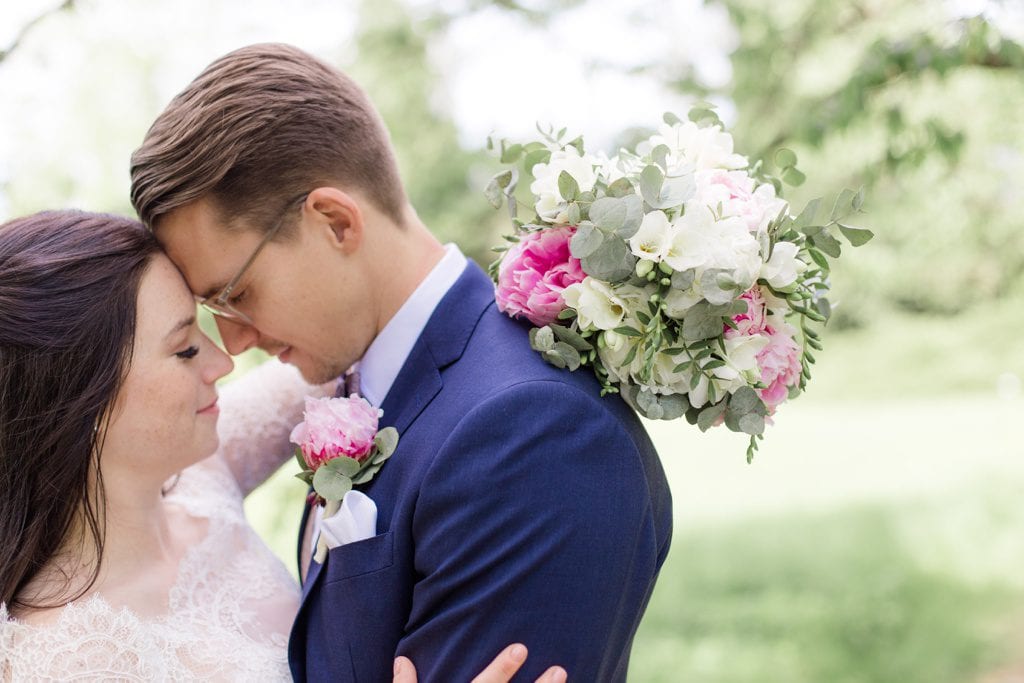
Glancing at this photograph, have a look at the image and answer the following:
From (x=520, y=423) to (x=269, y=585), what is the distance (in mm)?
1157

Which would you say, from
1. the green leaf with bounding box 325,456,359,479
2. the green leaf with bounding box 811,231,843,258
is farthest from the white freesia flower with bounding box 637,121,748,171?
the green leaf with bounding box 325,456,359,479

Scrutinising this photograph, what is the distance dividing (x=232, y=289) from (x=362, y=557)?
0.80 metres

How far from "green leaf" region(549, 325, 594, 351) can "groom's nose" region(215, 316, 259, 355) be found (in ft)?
3.14

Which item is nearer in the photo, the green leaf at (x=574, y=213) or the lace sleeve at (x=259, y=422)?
the green leaf at (x=574, y=213)

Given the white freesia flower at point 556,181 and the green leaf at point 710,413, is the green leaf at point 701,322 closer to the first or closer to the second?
the green leaf at point 710,413

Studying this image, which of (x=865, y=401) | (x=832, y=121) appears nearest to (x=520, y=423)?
(x=832, y=121)

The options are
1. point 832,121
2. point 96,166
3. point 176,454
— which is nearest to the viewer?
point 176,454

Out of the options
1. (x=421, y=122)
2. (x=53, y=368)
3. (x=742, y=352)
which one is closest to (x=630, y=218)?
(x=742, y=352)

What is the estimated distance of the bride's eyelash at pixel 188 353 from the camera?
253 cm

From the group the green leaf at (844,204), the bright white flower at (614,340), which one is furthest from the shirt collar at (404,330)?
the green leaf at (844,204)

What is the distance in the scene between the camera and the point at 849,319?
74.2 ft

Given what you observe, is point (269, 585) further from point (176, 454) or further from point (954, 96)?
point (954, 96)

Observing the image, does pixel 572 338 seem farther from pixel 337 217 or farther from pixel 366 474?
pixel 337 217

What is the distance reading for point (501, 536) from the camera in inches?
78.2
